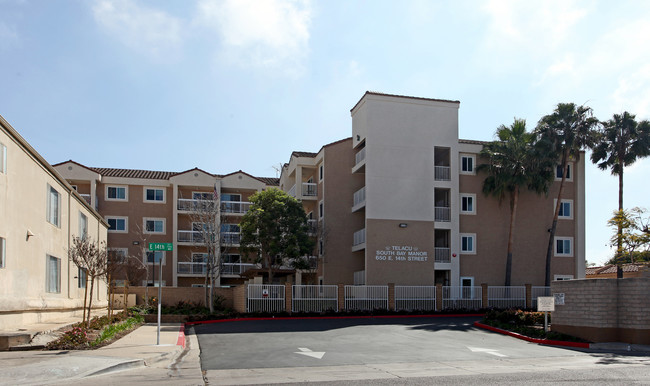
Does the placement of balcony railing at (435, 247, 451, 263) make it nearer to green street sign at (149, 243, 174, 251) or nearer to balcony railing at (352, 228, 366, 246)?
balcony railing at (352, 228, 366, 246)

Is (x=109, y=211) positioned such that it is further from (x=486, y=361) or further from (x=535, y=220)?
(x=486, y=361)

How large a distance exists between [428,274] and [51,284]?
2349cm

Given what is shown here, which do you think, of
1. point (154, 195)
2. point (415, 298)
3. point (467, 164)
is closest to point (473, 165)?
point (467, 164)

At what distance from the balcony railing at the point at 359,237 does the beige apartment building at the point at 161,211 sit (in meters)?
12.2

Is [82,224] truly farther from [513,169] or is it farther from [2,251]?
[513,169]

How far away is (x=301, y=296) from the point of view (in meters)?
34.5

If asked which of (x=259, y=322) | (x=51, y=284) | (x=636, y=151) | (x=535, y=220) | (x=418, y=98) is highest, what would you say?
(x=418, y=98)

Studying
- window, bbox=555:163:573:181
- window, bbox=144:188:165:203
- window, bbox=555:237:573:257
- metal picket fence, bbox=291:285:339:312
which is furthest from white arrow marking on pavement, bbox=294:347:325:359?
window, bbox=144:188:165:203

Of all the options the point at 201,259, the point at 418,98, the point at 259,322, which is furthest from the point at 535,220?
the point at 201,259

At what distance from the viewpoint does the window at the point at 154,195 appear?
52062 millimetres

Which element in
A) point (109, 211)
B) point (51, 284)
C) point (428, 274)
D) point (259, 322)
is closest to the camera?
point (51, 284)

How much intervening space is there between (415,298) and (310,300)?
22.6 feet

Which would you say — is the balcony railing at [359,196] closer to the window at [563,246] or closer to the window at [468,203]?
the window at [468,203]

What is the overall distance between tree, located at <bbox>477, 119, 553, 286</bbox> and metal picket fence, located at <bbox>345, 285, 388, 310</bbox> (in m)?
9.01
